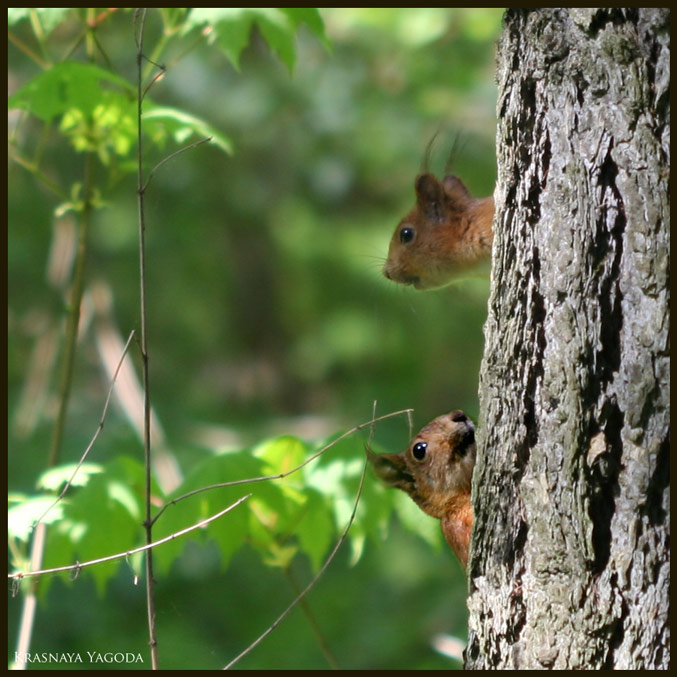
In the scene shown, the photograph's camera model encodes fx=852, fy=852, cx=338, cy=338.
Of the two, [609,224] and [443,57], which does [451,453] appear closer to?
[609,224]

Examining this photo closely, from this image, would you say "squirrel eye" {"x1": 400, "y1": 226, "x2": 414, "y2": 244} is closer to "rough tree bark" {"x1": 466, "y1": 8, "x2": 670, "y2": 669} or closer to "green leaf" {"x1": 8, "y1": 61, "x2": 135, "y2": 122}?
"green leaf" {"x1": 8, "y1": 61, "x2": 135, "y2": 122}

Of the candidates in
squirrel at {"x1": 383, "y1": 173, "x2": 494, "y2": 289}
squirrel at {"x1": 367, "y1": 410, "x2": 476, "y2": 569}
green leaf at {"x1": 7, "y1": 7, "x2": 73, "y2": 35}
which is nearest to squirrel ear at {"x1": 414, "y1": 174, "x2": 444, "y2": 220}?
squirrel at {"x1": 383, "y1": 173, "x2": 494, "y2": 289}

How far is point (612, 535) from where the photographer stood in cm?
138

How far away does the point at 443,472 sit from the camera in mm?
2203

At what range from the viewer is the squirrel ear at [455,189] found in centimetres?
274

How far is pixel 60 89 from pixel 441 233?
122cm

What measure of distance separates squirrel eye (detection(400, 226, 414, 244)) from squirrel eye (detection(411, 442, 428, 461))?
866 millimetres

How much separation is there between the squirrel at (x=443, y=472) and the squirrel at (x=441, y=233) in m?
0.65

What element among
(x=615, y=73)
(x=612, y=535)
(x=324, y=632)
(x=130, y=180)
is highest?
(x=130, y=180)

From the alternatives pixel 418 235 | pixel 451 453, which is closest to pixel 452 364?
pixel 418 235

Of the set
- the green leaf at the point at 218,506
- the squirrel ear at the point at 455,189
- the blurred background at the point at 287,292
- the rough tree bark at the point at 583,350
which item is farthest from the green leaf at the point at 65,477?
the blurred background at the point at 287,292

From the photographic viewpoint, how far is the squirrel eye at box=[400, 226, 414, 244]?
285 cm

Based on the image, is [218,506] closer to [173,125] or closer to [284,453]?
[284,453]

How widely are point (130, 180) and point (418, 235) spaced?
3.41 metres
